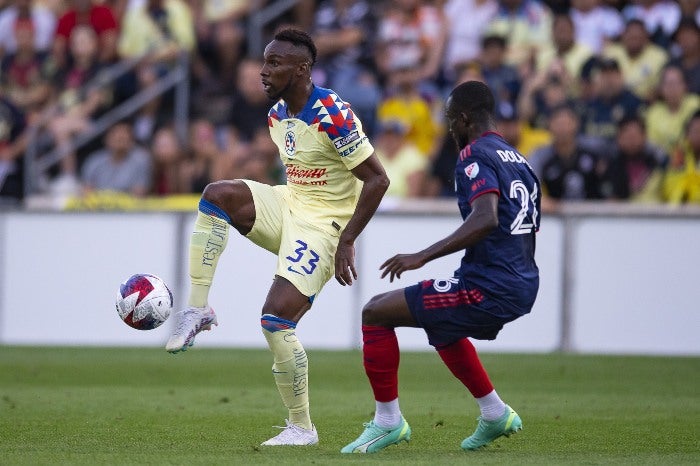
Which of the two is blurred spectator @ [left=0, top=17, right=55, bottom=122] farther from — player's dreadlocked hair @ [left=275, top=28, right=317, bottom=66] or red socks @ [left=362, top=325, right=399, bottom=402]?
red socks @ [left=362, top=325, right=399, bottom=402]

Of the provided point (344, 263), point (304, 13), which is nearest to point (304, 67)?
point (344, 263)

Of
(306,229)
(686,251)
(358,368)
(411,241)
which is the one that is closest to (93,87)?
(411,241)

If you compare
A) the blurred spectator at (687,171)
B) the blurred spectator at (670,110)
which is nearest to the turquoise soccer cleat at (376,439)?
the blurred spectator at (687,171)

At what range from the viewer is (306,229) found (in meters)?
8.11

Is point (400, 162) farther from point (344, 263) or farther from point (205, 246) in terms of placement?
point (344, 263)

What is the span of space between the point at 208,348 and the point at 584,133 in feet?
17.6

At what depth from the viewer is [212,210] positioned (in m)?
8.12

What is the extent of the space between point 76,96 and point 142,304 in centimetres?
1187

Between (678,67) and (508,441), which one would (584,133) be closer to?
(678,67)

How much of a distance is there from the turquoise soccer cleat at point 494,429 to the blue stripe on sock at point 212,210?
2007 mm

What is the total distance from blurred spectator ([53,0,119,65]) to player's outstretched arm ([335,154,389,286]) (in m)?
12.5

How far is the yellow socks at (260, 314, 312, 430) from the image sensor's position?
782 cm

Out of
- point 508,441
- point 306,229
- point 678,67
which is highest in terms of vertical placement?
point 678,67

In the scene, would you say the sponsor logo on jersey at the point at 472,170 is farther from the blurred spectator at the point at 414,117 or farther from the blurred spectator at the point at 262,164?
the blurred spectator at the point at 414,117
